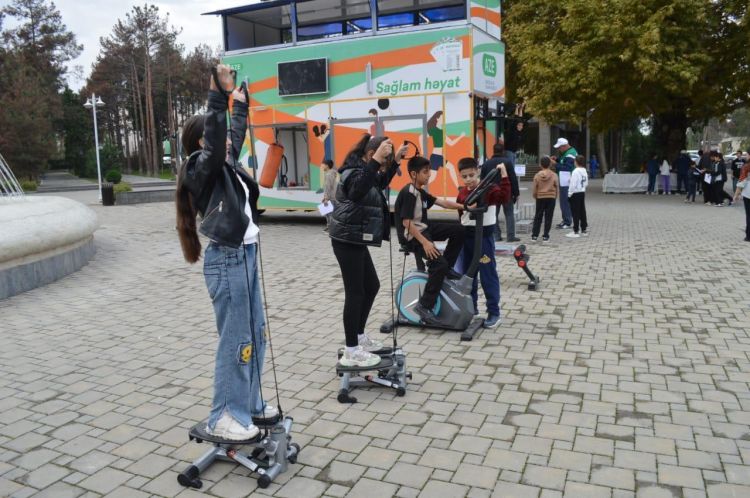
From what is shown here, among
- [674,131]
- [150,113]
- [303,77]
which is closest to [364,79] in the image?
[303,77]

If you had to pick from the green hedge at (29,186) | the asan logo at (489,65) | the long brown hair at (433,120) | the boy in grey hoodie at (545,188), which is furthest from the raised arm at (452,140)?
the green hedge at (29,186)

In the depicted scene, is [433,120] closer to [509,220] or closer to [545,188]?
[509,220]

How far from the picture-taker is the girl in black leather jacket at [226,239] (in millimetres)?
3162

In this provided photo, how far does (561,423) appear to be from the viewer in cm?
411

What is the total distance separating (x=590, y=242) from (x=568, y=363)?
727cm

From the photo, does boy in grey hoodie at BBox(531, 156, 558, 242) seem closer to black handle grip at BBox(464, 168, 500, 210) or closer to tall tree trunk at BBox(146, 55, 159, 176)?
black handle grip at BBox(464, 168, 500, 210)

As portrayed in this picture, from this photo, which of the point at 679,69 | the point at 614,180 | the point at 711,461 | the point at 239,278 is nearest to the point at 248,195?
the point at 239,278

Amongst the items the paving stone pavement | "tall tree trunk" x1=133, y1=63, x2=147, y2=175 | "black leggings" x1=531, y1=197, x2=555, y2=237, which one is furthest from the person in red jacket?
"tall tree trunk" x1=133, y1=63, x2=147, y2=175

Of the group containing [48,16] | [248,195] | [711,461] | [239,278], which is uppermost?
[48,16]

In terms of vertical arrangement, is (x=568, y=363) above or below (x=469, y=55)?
below

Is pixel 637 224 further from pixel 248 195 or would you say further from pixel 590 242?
pixel 248 195

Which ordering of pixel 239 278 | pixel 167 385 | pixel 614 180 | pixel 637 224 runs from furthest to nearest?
pixel 614 180 < pixel 637 224 < pixel 167 385 < pixel 239 278

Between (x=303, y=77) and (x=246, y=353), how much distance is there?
1190cm

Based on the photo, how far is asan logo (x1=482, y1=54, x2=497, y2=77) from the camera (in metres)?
13.3
